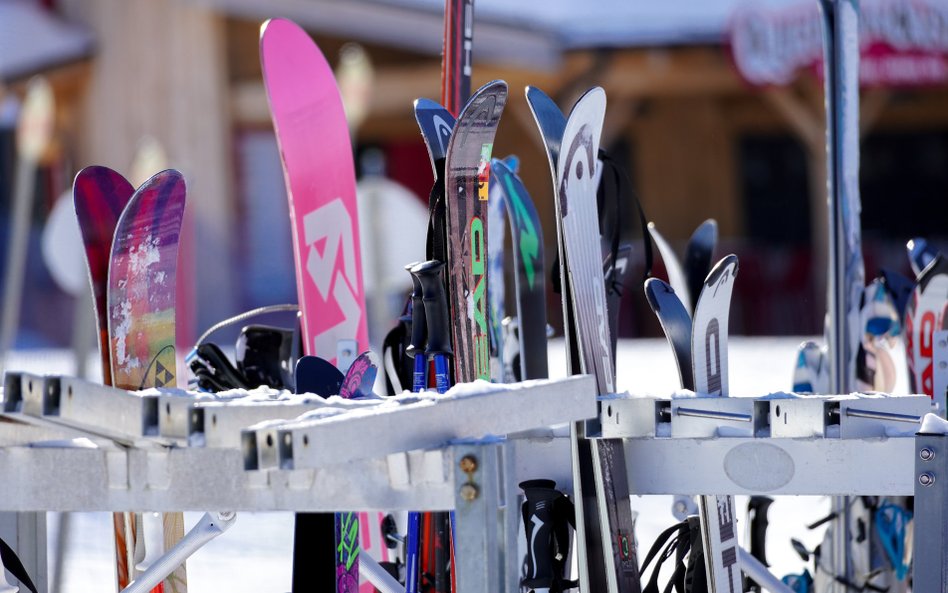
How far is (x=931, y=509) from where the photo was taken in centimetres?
170

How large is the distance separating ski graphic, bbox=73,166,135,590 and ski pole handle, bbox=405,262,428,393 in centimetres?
49

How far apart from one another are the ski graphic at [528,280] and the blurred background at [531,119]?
326 inches

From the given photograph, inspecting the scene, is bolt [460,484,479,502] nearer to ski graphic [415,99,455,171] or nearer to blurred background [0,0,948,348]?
ski graphic [415,99,455,171]

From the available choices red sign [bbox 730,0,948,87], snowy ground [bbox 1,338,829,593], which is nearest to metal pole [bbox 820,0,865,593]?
snowy ground [bbox 1,338,829,593]

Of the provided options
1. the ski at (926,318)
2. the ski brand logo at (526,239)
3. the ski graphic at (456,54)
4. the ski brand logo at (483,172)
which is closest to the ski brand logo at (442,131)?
the ski brand logo at (483,172)

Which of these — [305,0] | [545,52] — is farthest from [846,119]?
[305,0]

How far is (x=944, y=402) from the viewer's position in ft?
8.23

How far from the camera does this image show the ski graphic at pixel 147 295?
6.76ft

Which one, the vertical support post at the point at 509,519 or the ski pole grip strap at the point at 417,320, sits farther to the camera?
the ski pole grip strap at the point at 417,320

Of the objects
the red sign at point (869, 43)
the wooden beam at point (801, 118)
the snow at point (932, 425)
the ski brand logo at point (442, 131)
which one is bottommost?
the snow at point (932, 425)

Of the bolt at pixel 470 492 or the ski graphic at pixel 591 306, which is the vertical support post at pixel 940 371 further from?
the bolt at pixel 470 492

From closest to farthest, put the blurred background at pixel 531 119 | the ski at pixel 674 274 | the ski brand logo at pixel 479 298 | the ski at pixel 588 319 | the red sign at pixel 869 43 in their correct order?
the ski at pixel 588 319 → the ski brand logo at pixel 479 298 → the ski at pixel 674 274 → the red sign at pixel 869 43 → the blurred background at pixel 531 119

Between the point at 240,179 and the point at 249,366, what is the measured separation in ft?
38.4

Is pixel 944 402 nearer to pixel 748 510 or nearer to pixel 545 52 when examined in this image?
pixel 748 510
